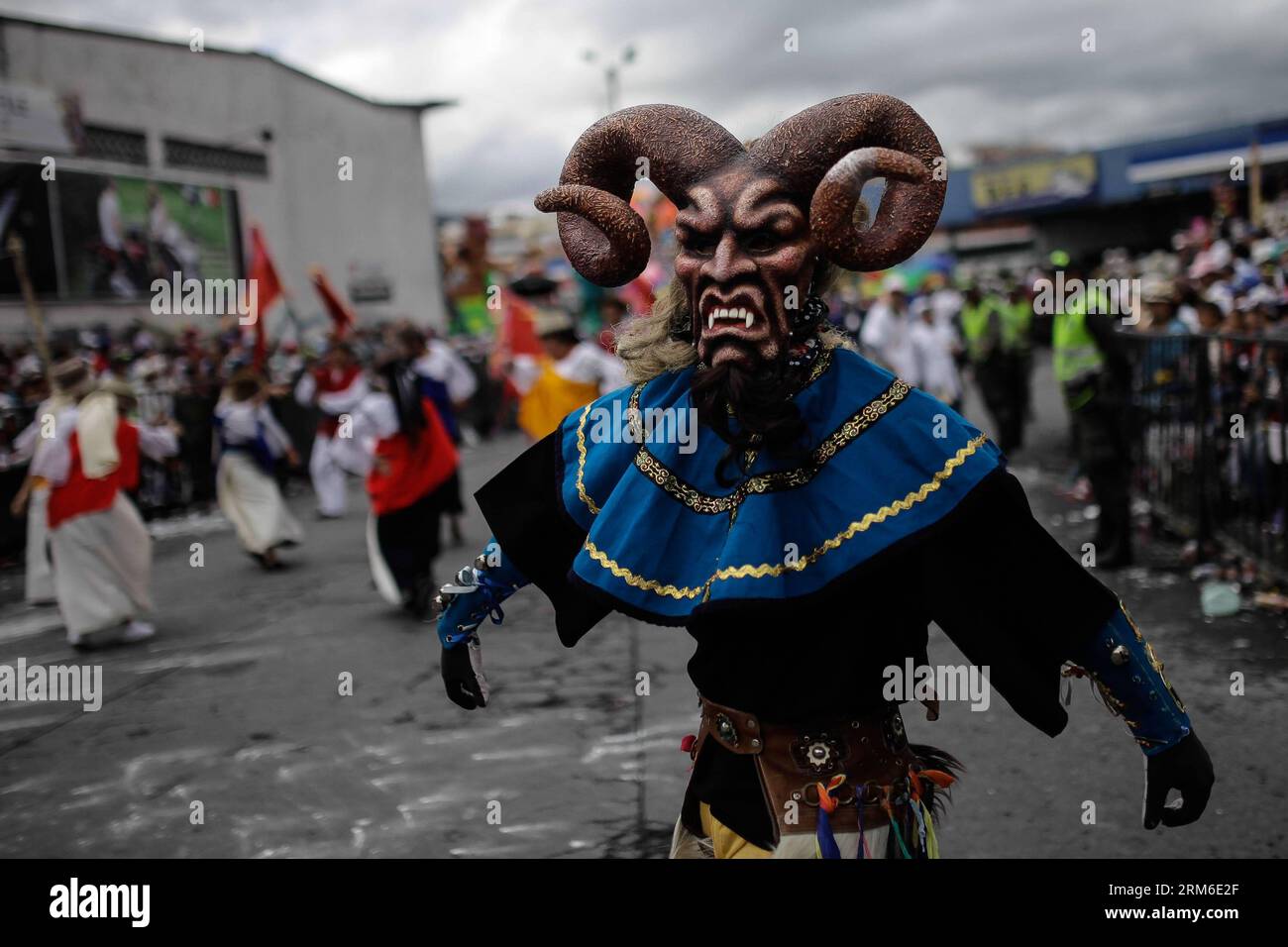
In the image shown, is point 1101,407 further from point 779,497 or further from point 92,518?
point 92,518

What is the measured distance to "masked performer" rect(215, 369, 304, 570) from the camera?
33.3 ft

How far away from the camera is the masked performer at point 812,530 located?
6.95 ft

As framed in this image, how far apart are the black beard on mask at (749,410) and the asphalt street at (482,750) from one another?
2317 millimetres

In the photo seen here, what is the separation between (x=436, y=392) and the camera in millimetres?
11281

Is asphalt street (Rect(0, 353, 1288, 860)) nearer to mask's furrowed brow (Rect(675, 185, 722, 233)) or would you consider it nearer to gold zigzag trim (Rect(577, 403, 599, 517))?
gold zigzag trim (Rect(577, 403, 599, 517))

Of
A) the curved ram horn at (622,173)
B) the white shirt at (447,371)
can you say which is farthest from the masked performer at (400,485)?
the curved ram horn at (622,173)

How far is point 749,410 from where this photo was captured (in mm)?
2182

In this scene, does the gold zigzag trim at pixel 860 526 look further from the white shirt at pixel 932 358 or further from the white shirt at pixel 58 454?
the white shirt at pixel 932 358

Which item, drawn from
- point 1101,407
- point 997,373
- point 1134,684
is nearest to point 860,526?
point 1134,684

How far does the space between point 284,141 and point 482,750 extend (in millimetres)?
23625

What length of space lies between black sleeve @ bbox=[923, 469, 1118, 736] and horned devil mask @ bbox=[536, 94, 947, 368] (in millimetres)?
479

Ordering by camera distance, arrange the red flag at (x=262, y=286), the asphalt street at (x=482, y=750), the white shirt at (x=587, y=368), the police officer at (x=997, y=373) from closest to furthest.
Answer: the asphalt street at (x=482, y=750), the white shirt at (x=587, y=368), the red flag at (x=262, y=286), the police officer at (x=997, y=373)
